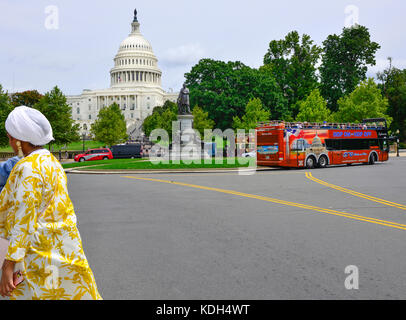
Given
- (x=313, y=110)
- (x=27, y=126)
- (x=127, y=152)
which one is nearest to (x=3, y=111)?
(x=127, y=152)

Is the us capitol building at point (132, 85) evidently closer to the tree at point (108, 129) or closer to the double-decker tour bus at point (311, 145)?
the tree at point (108, 129)

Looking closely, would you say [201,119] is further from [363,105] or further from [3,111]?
[3,111]

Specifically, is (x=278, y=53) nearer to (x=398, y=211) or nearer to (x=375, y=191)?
(x=375, y=191)

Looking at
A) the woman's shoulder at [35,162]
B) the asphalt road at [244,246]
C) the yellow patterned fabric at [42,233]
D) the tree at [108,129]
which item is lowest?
the asphalt road at [244,246]

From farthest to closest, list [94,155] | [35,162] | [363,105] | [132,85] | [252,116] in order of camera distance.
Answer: [132,85]
[363,105]
[252,116]
[94,155]
[35,162]

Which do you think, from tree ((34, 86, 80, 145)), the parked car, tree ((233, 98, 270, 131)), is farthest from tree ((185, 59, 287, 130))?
tree ((34, 86, 80, 145))

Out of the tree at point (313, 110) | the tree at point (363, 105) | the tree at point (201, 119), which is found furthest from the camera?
the tree at point (201, 119)

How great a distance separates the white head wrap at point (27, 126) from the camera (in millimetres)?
2818

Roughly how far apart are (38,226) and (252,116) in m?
52.6

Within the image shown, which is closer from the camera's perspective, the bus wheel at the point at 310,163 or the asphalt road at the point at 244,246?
the asphalt road at the point at 244,246

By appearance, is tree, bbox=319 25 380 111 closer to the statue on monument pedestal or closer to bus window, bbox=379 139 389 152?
bus window, bbox=379 139 389 152

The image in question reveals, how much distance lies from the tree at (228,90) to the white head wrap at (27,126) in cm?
5394

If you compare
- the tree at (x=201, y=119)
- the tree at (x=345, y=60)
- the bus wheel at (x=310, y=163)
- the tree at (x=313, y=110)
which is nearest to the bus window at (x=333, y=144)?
the bus wheel at (x=310, y=163)

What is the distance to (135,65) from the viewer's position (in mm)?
148500
